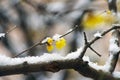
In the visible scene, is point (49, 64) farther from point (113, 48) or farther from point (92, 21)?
point (113, 48)

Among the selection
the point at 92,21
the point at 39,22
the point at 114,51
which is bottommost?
the point at 92,21

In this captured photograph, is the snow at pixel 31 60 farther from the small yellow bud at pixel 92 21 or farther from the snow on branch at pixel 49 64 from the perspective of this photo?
the small yellow bud at pixel 92 21

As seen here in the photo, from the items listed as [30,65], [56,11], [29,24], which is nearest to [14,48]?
[29,24]

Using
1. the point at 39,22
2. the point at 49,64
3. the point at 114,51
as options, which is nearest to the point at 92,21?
the point at 49,64

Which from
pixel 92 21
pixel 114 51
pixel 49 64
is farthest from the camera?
pixel 114 51

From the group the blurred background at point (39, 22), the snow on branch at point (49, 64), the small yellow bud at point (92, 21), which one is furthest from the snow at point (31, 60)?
the blurred background at point (39, 22)

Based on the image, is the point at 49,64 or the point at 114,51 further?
the point at 114,51

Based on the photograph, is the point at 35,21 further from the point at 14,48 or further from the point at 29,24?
the point at 14,48

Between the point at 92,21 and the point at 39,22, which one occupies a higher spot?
the point at 39,22

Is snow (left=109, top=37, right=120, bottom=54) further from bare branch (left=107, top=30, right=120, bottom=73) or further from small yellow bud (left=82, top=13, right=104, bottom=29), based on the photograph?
small yellow bud (left=82, top=13, right=104, bottom=29)

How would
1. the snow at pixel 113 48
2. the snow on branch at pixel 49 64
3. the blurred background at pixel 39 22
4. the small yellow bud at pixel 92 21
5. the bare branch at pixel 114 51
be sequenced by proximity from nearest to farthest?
the small yellow bud at pixel 92 21, the snow on branch at pixel 49 64, the bare branch at pixel 114 51, the snow at pixel 113 48, the blurred background at pixel 39 22

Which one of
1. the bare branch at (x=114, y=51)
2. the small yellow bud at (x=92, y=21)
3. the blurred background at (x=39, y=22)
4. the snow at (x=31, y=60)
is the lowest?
the small yellow bud at (x=92, y=21)
